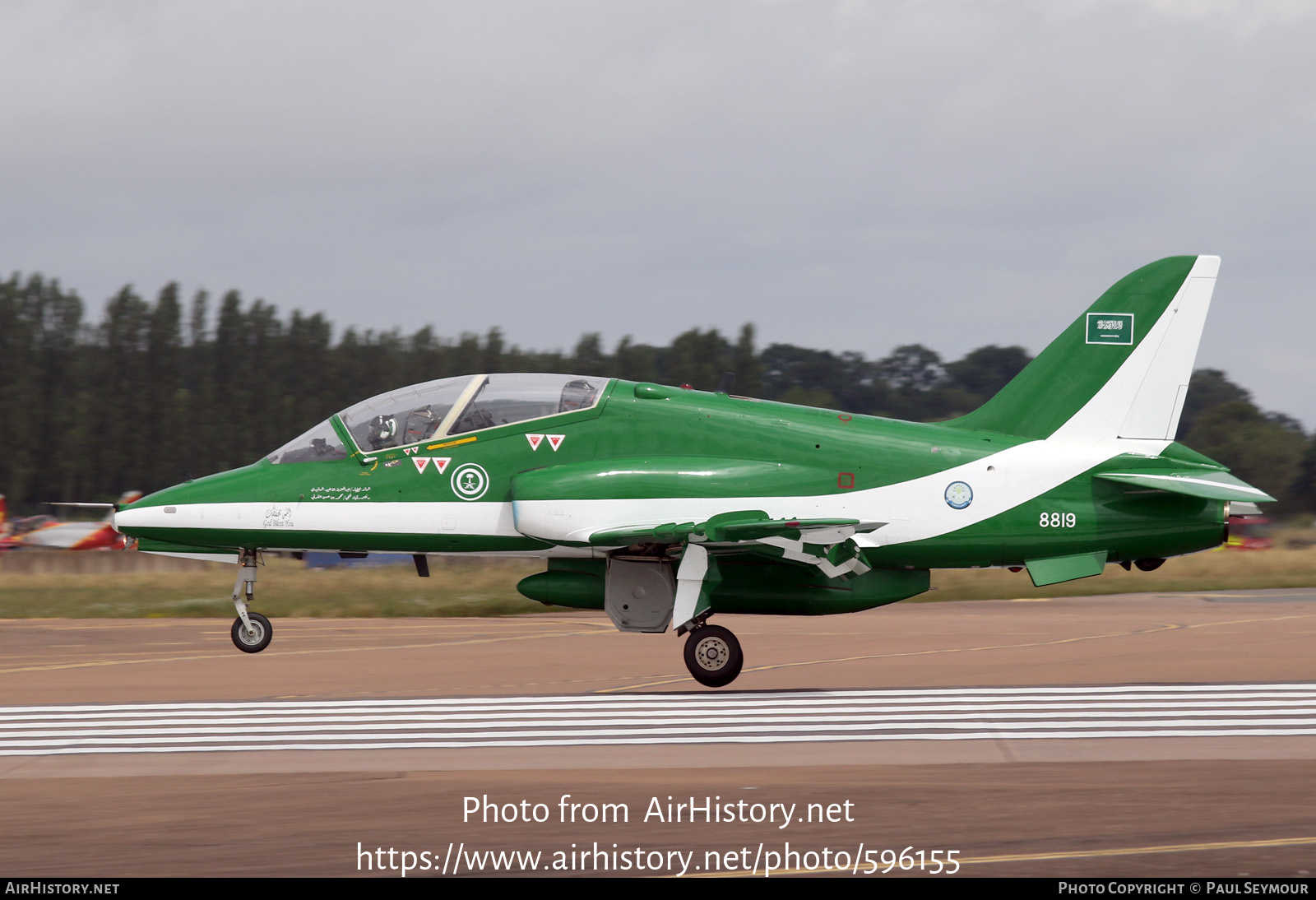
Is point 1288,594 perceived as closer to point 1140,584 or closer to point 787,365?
point 1140,584

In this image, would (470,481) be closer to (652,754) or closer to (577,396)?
(577,396)

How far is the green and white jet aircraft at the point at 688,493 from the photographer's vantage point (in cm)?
1299

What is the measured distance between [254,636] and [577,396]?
4391 millimetres

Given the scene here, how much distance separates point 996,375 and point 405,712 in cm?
6841

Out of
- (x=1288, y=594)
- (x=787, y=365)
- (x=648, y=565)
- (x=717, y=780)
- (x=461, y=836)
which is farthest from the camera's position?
(x=787, y=365)

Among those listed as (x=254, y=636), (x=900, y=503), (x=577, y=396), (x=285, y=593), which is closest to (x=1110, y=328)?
(x=900, y=503)

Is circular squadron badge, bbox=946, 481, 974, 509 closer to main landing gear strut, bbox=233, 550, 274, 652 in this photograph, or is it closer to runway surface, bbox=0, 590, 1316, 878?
runway surface, bbox=0, 590, 1316, 878

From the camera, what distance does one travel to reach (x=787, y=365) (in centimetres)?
7438

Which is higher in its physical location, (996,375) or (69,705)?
(996,375)

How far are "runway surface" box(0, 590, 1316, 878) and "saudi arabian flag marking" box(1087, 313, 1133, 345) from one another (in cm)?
378

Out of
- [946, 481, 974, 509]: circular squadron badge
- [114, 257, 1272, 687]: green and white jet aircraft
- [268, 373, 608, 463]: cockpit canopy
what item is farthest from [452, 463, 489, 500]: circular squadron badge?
[946, 481, 974, 509]: circular squadron badge

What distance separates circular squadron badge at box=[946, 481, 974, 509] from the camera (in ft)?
43.0
